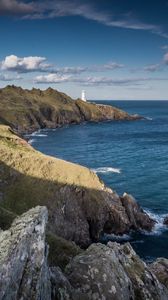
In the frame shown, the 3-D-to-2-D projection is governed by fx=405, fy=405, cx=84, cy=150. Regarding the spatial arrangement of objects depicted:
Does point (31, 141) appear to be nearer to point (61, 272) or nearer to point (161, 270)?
point (161, 270)

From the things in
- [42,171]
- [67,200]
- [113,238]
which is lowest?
[113,238]

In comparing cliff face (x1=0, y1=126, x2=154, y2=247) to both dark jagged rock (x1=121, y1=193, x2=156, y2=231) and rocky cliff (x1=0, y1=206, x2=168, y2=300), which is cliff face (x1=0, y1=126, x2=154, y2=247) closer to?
dark jagged rock (x1=121, y1=193, x2=156, y2=231)

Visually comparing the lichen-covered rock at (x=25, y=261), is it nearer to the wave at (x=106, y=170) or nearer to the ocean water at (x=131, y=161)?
the ocean water at (x=131, y=161)

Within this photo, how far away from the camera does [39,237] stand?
1938 cm

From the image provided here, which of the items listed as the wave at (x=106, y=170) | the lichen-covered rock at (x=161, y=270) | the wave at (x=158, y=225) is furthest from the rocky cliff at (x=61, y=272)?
the wave at (x=106, y=170)

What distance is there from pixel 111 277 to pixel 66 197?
1524 inches

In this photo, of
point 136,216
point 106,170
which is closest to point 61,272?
point 136,216

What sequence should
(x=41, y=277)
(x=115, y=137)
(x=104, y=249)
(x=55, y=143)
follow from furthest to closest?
(x=115, y=137), (x=55, y=143), (x=104, y=249), (x=41, y=277)

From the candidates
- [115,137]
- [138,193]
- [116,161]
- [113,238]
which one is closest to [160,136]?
[115,137]

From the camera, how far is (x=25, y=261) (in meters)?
18.3

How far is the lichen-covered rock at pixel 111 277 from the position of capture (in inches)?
918

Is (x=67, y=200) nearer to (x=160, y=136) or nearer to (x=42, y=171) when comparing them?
(x=42, y=171)

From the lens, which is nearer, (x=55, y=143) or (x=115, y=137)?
(x=55, y=143)

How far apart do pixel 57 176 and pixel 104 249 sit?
128ft
